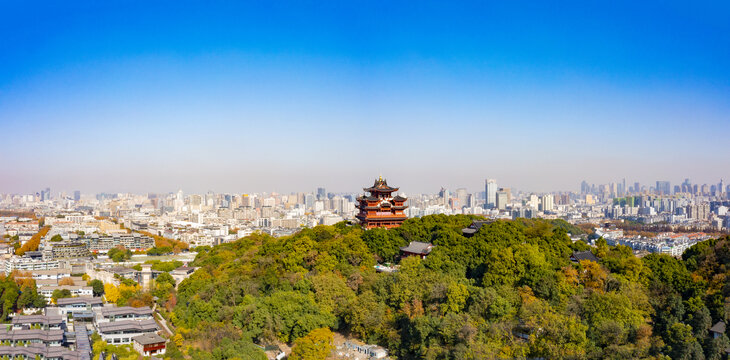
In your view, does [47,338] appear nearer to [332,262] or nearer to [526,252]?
[332,262]

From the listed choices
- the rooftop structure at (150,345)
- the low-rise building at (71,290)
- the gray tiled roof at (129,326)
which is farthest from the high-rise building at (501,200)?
the rooftop structure at (150,345)

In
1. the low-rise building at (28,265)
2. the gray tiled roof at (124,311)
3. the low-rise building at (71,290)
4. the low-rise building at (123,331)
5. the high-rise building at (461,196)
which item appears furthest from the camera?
the high-rise building at (461,196)

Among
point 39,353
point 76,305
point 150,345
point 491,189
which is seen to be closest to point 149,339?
point 150,345

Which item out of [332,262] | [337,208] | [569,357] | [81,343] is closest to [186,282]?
[81,343]

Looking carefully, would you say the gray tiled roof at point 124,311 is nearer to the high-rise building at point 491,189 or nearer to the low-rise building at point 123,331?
the low-rise building at point 123,331

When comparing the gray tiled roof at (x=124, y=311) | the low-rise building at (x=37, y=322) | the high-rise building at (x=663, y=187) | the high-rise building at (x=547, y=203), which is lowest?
the low-rise building at (x=37, y=322)

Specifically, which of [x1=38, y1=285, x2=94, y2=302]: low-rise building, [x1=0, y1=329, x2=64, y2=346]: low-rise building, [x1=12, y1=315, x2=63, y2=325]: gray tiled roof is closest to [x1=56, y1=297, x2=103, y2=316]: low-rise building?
[x1=12, y1=315, x2=63, y2=325]: gray tiled roof

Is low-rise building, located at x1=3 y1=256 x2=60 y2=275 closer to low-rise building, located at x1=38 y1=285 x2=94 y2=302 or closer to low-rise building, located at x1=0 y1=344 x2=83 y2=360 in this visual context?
low-rise building, located at x1=38 y1=285 x2=94 y2=302
